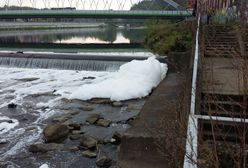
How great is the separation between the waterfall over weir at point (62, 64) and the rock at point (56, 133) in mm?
10721

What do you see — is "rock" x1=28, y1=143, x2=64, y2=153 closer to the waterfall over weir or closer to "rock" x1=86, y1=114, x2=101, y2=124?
"rock" x1=86, y1=114, x2=101, y2=124

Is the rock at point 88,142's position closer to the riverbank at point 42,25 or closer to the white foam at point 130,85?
the white foam at point 130,85

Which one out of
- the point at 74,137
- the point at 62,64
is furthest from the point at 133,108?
the point at 62,64

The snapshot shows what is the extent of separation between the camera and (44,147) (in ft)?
27.8

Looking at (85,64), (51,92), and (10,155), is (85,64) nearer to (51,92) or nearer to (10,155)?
(51,92)

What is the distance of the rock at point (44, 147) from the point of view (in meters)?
8.37

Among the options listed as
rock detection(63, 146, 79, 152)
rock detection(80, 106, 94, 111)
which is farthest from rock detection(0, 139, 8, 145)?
rock detection(80, 106, 94, 111)

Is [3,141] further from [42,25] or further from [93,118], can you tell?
[42,25]

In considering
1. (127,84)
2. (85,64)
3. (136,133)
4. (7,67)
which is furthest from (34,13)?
(136,133)

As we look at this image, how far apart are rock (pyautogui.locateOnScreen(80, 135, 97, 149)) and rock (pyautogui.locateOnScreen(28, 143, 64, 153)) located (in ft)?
1.75

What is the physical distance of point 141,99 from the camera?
42.2 ft

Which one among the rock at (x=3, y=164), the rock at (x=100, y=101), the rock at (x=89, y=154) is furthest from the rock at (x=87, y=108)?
the rock at (x=3, y=164)

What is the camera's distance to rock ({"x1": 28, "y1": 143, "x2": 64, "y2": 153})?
27.5 ft

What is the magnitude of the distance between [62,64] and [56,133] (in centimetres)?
1226
